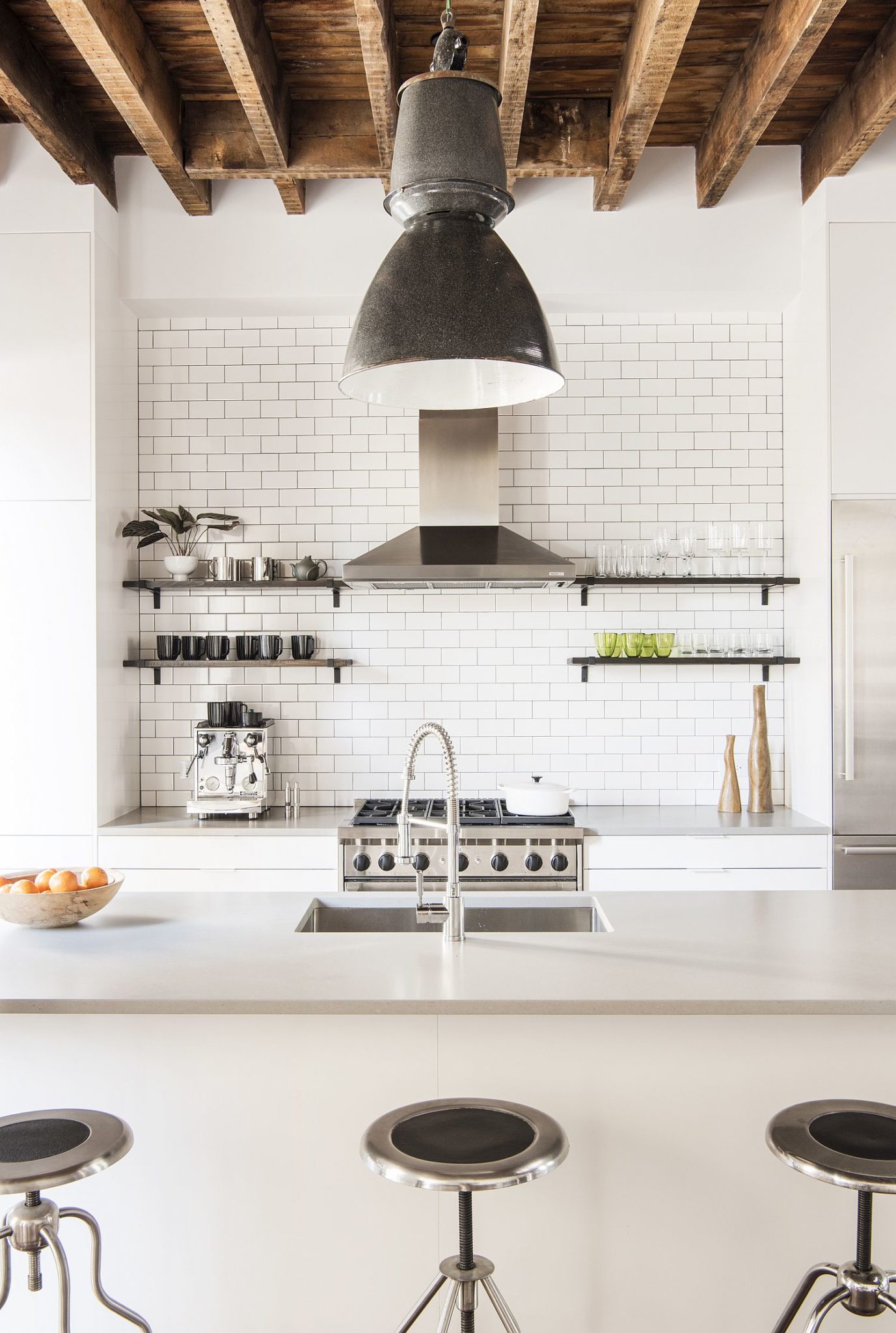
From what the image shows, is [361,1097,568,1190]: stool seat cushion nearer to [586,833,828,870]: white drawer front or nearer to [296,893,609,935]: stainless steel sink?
[296,893,609,935]: stainless steel sink

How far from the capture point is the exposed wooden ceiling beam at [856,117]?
345 centimetres

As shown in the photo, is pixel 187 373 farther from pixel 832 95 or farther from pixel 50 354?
pixel 832 95

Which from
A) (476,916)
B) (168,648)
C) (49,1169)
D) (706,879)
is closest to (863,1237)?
(476,916)

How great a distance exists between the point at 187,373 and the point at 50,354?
2.26 ft

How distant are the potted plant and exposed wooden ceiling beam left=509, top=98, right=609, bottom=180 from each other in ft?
6.11

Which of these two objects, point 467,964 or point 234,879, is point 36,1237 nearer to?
point 467,964

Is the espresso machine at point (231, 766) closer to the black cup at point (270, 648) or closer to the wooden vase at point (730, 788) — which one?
the black cup at point (270, 648)

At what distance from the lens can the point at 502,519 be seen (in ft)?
15.1

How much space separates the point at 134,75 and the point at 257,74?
40cm

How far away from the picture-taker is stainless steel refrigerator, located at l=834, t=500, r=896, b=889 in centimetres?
392

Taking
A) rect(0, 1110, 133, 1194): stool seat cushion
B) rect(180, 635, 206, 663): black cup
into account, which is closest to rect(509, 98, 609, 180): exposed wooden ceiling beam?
rect(180, 635, 206, 663): black cup

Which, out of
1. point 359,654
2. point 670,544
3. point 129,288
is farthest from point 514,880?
point 129,288

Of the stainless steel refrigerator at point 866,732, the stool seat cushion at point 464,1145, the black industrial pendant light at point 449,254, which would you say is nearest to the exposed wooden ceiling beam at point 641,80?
the black industrial pendant light at point 449,254

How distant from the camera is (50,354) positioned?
160 inches
